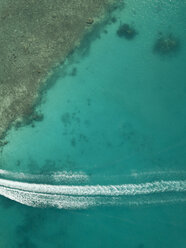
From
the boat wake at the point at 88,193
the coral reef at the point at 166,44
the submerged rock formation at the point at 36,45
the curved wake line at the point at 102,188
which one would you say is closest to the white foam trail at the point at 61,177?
the boat wake at the point at 88,193

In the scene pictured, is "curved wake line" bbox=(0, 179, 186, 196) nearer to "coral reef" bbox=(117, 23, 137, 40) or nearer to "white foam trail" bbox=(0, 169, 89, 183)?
"white foam trail" bbox=(0, 169, 89, 183)

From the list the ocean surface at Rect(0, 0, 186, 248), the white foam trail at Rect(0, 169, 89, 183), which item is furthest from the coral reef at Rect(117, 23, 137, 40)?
the white foam trail at Rect(0, 169, 89, 183)

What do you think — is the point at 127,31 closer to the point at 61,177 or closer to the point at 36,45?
the point at 36,45

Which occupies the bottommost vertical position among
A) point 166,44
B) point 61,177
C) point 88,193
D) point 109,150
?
point 88,193

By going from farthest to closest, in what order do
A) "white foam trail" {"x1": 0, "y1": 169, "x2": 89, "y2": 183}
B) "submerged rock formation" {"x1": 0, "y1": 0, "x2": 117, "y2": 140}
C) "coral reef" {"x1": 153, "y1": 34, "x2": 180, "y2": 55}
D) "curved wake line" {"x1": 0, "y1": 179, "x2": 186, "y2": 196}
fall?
"submerged rock formation" {"x1": 0, "y1": 0, "x2": 117, "y2": 140}, "coral reef" {"x1": 153, "y1": 34, "x2": 180, "y2": 55}, "white foam trail" {"x1": 0, "y1": 169, "x2": 89, "y2": 183}, "curved wake line" {"x1": 0, "y1": 179, "x2": 186, "y2": 196}

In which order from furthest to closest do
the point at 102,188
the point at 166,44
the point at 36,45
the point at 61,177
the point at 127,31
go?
the point at 36,45 < the point at 127,31 < the point at 166,44 < the point at 61,177 < the point at 102,188

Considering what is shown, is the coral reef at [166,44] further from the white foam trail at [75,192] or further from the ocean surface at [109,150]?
the white foam trail at [75,192]

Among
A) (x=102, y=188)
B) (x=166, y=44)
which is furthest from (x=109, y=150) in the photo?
(x=166, y=44)

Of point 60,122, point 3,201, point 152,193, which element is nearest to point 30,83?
point 60,122
